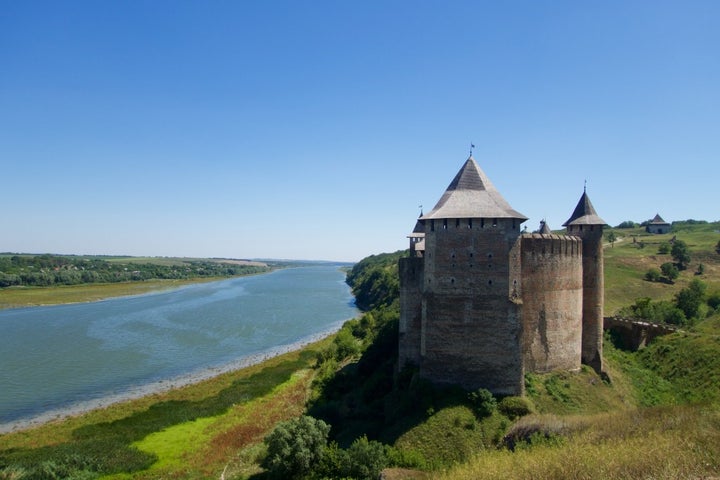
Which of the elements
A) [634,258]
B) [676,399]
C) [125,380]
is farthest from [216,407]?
[634,258]

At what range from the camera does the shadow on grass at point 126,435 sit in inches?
800

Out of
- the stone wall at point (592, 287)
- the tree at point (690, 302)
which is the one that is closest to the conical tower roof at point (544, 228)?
the stone wall at point (592, 287)

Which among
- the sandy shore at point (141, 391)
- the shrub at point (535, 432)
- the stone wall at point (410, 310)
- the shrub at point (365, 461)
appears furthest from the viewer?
the sandy shore at point (141, 391)

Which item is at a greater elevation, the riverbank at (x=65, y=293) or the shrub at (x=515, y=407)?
the shrub at (x=515, y=407)

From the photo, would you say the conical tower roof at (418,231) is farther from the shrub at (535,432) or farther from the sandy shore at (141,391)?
the sandy shore at (141,391)

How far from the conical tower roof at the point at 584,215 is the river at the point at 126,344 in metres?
28.9

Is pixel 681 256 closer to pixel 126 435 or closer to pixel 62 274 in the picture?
pixel 126 435

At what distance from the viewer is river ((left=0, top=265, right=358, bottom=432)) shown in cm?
3144

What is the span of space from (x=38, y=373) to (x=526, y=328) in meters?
36.3

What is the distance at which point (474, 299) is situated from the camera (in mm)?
19219

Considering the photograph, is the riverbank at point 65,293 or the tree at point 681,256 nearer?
the tree at point 681,256

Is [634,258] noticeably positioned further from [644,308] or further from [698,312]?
[644,308]

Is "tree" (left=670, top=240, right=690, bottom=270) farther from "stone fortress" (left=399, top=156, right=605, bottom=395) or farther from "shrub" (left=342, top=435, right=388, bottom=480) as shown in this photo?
"shrub" (left=342, top=435, right=388, bottom=480)

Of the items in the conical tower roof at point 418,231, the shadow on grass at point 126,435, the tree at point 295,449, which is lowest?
the shadow on grass at point 126,435
